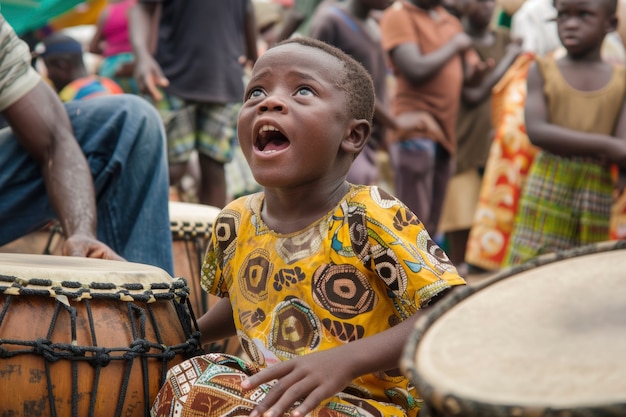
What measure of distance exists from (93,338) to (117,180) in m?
0.92

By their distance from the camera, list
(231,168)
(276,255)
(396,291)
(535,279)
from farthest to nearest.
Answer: (231,168) → (276,255) → (396,291) → (535,279)

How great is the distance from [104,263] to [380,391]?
2.13 ft

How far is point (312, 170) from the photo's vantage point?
2002 mm

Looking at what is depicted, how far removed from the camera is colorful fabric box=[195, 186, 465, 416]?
186cm

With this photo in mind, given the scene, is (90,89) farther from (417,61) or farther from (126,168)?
(126,168)

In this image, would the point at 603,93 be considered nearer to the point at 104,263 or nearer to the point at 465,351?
the point at 104,263

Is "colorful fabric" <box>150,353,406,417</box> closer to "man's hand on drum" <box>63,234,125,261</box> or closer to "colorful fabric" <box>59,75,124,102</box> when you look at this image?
"man's hand on drum" <box>63,234,125,261</box>

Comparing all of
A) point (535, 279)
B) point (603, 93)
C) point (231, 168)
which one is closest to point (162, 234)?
point (535, 279)

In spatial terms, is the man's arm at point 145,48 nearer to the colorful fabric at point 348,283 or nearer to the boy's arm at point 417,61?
the boy's arm at point 417,61

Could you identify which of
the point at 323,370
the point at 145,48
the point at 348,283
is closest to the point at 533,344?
the point at 323,370

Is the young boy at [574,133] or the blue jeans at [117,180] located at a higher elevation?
the blue jeans at [117,180]

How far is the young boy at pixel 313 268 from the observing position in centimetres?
182

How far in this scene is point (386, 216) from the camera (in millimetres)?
1895

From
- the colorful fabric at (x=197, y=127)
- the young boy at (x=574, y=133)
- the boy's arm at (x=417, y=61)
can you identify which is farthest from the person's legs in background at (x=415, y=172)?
the colorful fabric at (x=197, y=127)
